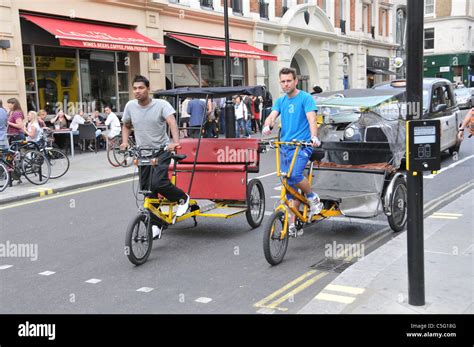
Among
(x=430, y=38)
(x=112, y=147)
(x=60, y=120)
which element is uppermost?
(x=430, y=38)

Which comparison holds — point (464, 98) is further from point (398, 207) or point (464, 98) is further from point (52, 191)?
point (398, 207)

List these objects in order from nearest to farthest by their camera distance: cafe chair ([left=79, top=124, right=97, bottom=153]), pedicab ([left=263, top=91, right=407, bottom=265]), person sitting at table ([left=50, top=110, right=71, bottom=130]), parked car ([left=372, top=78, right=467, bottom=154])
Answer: pedicab ([left=263, top=91, right=407, bottom=265]) < parked car ([left=372, top=78, right=467, bottom=154]) < person sitting at table ([left=50, top=110, right=71, bottom=130]) < cafe chair ([left=79, top=124, right=97, bottom=153])

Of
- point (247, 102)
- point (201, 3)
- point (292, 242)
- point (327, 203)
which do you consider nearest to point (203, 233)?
point (292, 242)

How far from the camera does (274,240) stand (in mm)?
5734

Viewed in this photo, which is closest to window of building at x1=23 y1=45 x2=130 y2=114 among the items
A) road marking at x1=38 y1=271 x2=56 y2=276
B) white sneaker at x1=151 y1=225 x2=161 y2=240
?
white sneaker at x1=151 y1=225 x2=161 y2=240

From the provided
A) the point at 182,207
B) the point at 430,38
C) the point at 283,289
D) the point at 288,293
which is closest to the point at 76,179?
the point at 182,207

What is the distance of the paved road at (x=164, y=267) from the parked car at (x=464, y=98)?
24.5 meters

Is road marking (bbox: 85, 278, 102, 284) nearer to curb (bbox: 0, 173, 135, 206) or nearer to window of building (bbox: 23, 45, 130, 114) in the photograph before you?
curb (bbox: 0, 173, 135, 206)

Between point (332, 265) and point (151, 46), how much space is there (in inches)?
540

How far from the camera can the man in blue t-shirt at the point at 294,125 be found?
5.99 meters

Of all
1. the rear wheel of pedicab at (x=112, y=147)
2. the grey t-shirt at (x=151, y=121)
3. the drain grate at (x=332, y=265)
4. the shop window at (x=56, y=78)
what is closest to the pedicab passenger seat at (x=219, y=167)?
the grey t-shirt at (x=151, y=121)

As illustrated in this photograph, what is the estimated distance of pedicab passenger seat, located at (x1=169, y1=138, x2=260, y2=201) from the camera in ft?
23.2

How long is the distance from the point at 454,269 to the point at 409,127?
1881 mm

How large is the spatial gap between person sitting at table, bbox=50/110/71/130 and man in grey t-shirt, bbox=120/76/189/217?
10571 millimetres
